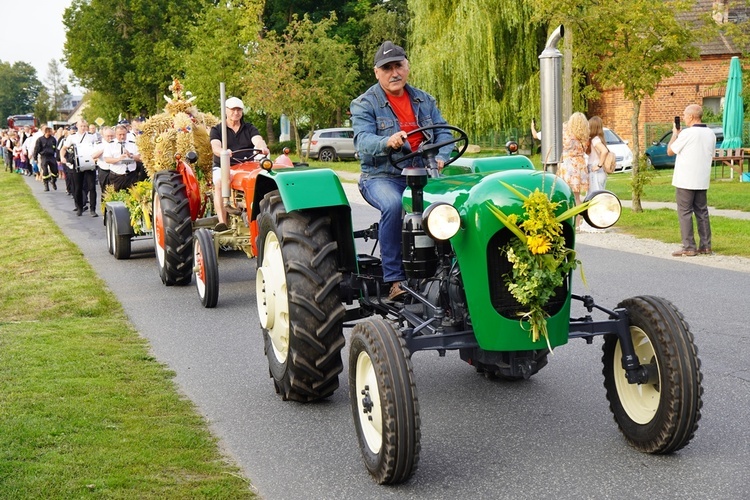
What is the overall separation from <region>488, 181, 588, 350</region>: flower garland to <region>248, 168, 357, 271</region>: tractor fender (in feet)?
5.36

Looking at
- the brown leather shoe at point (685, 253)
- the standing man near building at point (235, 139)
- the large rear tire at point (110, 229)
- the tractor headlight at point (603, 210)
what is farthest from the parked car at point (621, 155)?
the tractor headlight at point (603, 210)

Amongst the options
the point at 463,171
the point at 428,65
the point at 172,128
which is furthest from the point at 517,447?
the point at 428,65

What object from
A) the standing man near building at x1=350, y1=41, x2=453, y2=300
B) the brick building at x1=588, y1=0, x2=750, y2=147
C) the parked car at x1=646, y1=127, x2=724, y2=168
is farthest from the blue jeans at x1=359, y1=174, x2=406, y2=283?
the brick building at x1=588, y1=0, x2=750, y2=147

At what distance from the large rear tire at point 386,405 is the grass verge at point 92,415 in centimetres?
65

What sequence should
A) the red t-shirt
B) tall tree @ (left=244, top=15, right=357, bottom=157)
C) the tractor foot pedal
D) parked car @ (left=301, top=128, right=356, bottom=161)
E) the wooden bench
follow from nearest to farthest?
the red t-shirt
the tractor foot pedal
the wooden bench
tall tree @ (left=244, top=15, right=357, bottom=157)
parked car @ (left=301, top=128, right=356, bottom=161)

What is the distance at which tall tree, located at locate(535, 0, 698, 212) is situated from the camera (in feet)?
54.4

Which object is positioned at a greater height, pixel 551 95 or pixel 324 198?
pixel 551 95

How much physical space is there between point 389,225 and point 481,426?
4.22 ft

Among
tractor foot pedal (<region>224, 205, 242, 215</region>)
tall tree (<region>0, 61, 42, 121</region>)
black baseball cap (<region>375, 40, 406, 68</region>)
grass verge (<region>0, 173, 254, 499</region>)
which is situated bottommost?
grass verge (<region>0, 173, 254, 499</region>)

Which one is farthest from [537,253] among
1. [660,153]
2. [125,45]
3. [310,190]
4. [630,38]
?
[125,45]

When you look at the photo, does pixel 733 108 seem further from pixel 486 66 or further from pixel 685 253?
pixel 685 253

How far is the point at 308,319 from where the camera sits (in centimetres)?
581

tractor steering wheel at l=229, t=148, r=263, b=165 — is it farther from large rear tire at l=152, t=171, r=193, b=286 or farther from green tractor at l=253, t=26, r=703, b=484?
green tractor at l=253, t=26, r=703, b=484

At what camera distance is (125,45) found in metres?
64.3
